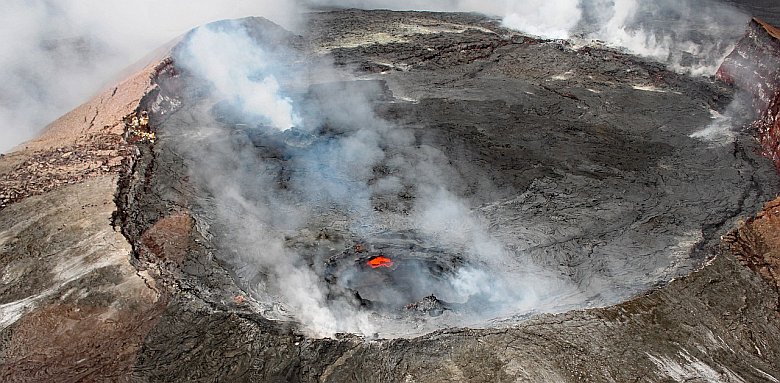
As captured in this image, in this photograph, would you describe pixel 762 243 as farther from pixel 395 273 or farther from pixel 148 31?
pixel 148 31

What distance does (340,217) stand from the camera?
30.7 ft

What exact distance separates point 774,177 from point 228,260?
9.16 meters

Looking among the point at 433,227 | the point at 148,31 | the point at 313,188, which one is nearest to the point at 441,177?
the point at 433,227

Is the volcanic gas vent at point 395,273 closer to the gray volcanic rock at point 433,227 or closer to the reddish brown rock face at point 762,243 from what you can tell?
the gray volcanic rock at point 433,227

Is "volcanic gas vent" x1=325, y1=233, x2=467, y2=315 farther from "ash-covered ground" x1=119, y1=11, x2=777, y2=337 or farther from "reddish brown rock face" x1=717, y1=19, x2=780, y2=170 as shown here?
"reddish brown rock face" x1=717, y1=19, x2=780, y2=170

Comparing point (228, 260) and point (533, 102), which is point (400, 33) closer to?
point (533, 102)

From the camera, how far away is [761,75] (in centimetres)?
1321

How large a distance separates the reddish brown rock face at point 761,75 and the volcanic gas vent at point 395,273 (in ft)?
22.3

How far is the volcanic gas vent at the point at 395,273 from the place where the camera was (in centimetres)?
790

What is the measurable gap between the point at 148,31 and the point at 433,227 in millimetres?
11643

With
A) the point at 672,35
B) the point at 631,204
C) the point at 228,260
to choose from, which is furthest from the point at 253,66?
the point at 672,35

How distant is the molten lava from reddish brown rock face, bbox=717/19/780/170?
24.3ft

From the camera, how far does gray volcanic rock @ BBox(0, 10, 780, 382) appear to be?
6.04 metres

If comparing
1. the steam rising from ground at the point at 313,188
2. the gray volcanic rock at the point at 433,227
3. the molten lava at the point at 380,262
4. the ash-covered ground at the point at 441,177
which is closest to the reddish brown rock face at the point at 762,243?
the gray volcanic rock at the point at 433,227
